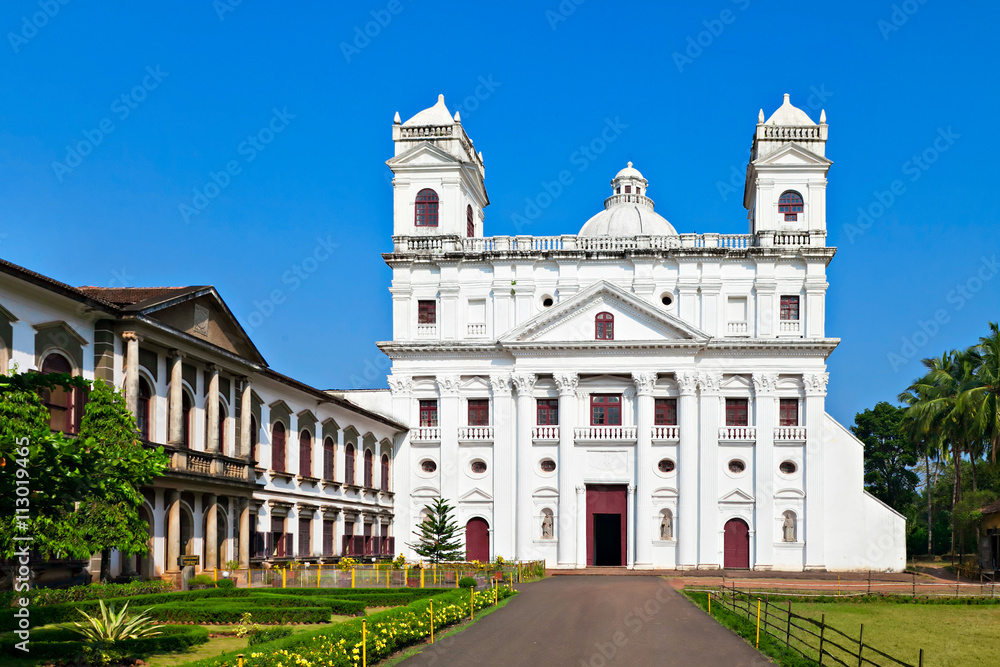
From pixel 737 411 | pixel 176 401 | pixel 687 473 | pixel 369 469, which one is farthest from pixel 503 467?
pixel 176 401

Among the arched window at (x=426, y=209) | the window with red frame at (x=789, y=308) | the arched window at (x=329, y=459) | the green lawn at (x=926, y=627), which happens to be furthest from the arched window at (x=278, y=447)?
the window with red frame at (x=789, y=308)

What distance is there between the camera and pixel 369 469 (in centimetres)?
5734

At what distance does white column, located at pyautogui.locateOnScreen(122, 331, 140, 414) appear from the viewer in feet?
103

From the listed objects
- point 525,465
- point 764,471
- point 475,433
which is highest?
point 475,433

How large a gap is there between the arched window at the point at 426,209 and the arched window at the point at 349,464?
1413 centimetres

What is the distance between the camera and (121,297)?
34094 mm

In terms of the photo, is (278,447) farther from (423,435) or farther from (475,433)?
(475,433)

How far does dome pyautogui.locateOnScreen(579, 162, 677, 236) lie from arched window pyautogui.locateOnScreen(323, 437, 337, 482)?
888 inches

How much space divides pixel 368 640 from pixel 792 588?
2602 centimetres

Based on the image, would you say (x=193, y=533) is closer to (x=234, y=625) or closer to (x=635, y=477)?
(x=234, y=625)

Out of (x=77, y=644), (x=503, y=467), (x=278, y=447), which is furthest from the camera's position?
(x=503, y=467)

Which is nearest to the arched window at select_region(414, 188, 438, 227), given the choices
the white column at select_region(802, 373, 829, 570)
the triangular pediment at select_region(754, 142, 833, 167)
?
the triangular pediment at select_region(754, 142, 833, 167)

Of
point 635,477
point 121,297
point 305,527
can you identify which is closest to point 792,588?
point 635,477

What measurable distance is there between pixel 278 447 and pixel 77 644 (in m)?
27.0
